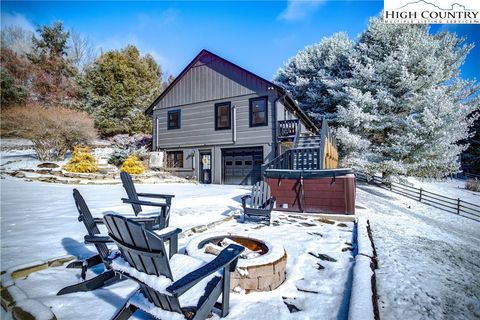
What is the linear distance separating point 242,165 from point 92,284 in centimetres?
1080

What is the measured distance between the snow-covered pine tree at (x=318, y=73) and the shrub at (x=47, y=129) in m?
16.2

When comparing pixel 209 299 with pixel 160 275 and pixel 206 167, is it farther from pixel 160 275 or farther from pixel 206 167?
pixel 206 167

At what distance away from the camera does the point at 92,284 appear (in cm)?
214

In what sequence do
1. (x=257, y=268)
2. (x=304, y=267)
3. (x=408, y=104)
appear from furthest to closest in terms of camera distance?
(x=408, y=104), (x=304, y=267), (x=257, y=268)

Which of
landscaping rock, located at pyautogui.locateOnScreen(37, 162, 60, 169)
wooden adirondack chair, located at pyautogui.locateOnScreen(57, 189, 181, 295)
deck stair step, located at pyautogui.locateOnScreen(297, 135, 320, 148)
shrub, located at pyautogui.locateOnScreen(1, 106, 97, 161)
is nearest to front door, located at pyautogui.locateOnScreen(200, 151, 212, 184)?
deck stair step, located at pyautogui.locateOnScreen(297, 135, 320, 148)

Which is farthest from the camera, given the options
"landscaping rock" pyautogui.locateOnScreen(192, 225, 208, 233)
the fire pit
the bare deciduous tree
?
the bare deciduous tree

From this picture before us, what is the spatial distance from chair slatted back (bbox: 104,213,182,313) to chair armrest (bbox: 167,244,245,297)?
0.10 m

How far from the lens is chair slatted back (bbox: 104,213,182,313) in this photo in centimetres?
134

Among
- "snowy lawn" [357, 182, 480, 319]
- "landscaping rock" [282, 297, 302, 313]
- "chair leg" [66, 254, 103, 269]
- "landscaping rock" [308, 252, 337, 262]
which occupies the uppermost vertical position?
"chair leg" [66, 254, 103, 269]

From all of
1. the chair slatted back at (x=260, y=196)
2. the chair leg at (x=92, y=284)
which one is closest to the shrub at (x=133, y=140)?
the chair slatted back at (x=260, y=196)

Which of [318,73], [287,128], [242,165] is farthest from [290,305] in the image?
[318,73]

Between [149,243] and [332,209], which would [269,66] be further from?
[149,243]

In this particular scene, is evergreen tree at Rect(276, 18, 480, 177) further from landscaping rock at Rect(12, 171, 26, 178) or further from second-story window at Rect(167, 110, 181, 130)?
landscaping rock at Rect(12, 171, 26, 178)

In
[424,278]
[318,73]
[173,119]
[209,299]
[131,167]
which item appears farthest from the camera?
[318,73]
